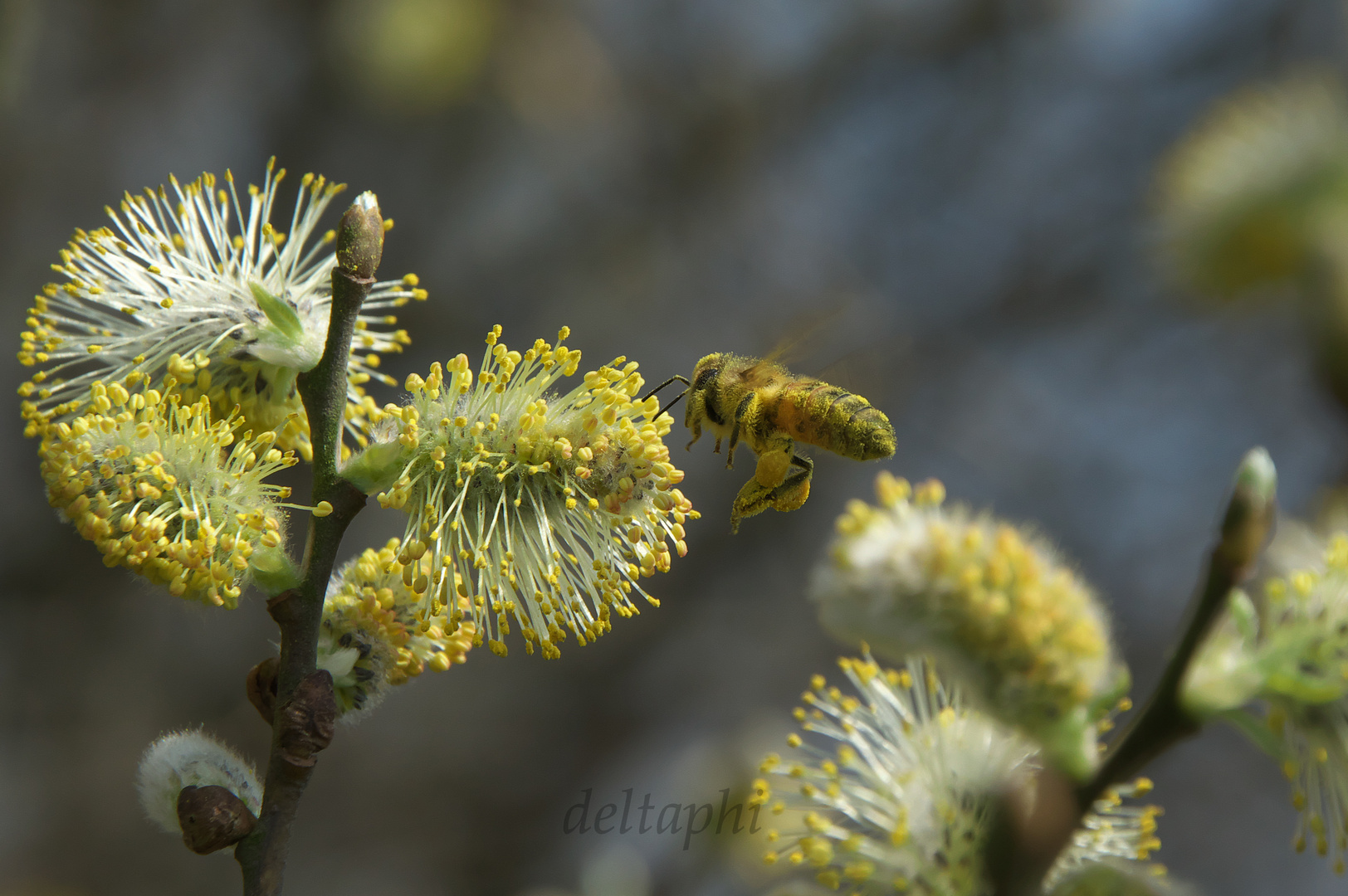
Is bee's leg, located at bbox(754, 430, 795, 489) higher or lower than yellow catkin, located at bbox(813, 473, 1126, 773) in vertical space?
higher

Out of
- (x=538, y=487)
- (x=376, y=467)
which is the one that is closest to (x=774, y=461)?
(x=538, y=487)

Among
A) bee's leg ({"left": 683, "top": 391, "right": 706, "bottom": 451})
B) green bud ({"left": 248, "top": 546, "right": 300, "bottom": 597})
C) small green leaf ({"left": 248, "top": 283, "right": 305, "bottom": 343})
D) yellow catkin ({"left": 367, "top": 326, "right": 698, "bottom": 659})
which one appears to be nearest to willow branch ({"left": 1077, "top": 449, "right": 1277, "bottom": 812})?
→ yellow catkin ({"left": 367, "top": 326, "right": 698, "bottom": 659})

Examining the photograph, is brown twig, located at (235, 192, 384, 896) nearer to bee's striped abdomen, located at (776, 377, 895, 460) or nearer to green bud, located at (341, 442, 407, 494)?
green bud, located at (341, 442, 407, 494)

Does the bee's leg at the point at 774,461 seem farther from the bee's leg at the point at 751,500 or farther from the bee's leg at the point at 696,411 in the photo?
the bee's leg at the point at 696,411

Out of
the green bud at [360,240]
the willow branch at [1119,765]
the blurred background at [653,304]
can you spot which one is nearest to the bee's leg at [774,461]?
the willow branch at [1119,765]

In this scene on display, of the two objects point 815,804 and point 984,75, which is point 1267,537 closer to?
point 815,804

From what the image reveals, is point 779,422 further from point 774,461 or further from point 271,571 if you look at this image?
point 271,571
